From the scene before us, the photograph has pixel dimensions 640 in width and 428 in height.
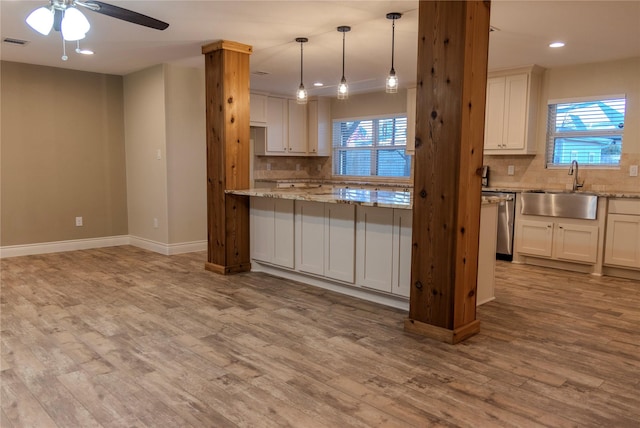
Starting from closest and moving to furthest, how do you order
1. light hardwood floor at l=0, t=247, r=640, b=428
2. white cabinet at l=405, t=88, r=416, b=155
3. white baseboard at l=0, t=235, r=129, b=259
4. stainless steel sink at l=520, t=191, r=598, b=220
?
light hardwood floor at l=0, t=247, r=640, b=428, stainless steel sink at l=520, t=191, r=598, b=220, white baseboard at l=0, t=235, r=129, b=259, white cabinet at l=405, t=88, r=416, b=155

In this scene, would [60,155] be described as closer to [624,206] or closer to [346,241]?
[346,241]

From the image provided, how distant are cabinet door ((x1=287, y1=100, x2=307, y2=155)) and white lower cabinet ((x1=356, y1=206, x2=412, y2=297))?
4.56 m

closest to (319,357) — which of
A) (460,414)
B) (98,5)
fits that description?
(460,414)

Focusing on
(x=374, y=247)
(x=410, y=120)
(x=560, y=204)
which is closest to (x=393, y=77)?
(x=374, y=247)

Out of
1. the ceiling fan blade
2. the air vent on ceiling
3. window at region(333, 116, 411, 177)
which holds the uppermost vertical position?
the air vent on ceiling

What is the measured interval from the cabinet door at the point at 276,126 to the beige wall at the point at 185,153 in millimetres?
1928

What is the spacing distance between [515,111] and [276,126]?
3.89 metres

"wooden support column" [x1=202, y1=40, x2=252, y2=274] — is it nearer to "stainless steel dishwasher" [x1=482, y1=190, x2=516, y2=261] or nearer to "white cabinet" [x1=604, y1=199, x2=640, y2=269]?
"stainless steel dishwasher" [x1=482, y1=190, x2=516, y2=261]

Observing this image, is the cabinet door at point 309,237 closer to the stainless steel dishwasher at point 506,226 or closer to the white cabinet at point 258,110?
the stainless steel dishwasher at point 506,226

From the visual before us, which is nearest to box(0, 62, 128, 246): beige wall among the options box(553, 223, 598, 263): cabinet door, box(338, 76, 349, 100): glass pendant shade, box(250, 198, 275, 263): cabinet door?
box(250, 198, 275, 263): cabinet door

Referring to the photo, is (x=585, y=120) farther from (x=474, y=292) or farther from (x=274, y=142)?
(x=274, y=142)

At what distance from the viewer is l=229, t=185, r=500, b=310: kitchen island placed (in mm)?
3531

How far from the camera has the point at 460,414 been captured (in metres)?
2.10

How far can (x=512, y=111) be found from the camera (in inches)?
221
